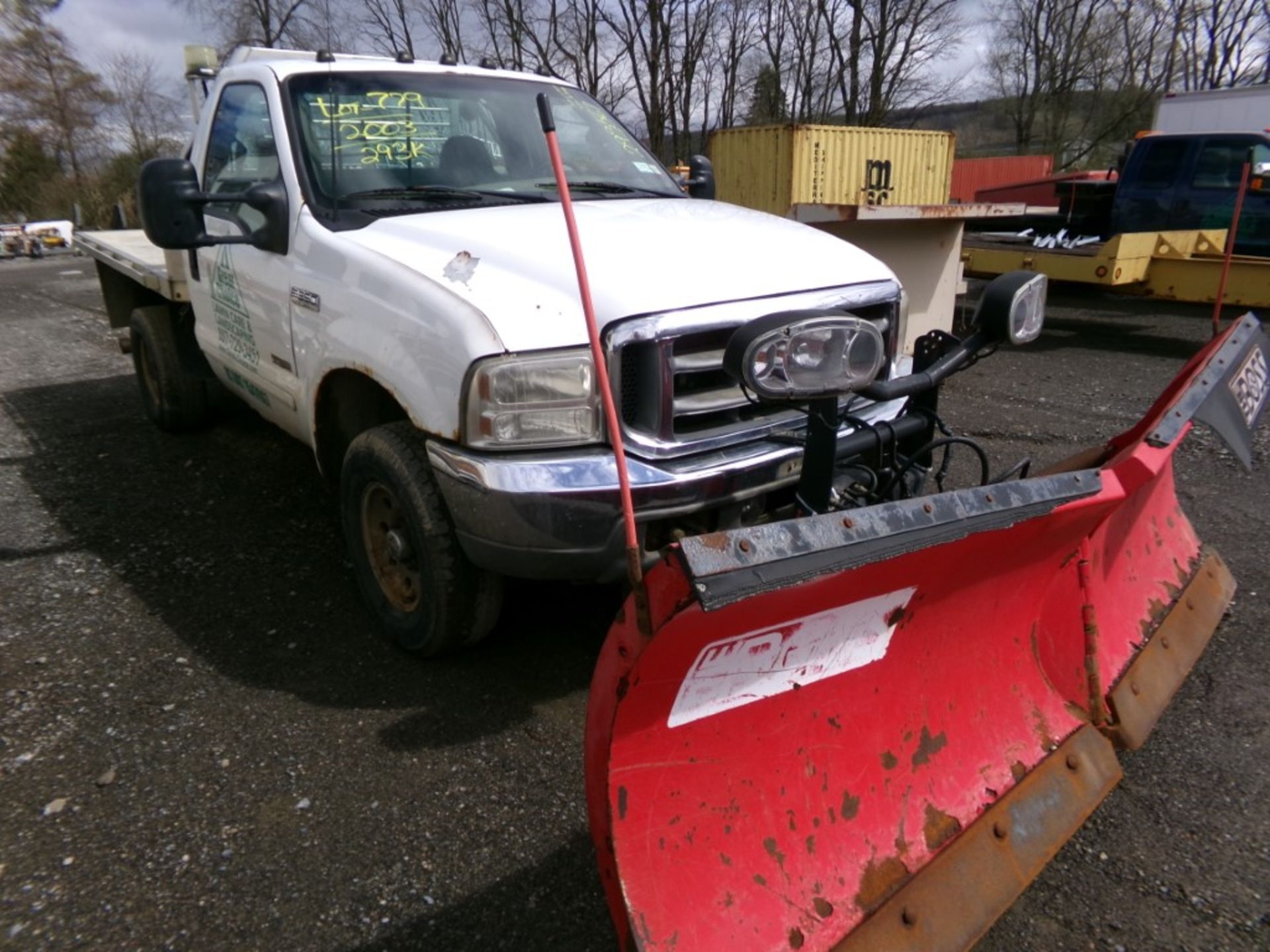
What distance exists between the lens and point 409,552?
3324mm

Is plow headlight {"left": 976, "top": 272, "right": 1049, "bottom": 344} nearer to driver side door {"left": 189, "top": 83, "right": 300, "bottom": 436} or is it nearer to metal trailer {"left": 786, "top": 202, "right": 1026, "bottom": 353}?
driver side door {"left": 189, "top": 83, "right": 300, "bottom": 436}

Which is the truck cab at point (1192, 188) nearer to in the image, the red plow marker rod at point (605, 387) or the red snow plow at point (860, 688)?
the red snow plow at point (860, 688)

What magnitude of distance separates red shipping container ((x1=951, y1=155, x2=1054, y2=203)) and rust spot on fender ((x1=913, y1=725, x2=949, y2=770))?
26.5m

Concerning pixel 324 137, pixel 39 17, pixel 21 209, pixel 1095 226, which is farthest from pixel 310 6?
pixel 324 137

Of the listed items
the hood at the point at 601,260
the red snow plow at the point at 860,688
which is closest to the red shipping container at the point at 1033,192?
the hood at the point at 601,260

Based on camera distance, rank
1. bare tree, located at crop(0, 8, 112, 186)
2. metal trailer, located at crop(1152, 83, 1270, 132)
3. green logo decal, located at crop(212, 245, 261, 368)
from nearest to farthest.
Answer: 1. green logo decal, located at crop(212, 245, 261, 368)
2. metal trailer, located at crop(1152, 83, 1270, 132)
3. bare tree, located at crop(0, 8, 112, 186)

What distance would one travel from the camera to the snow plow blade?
6.00 ft

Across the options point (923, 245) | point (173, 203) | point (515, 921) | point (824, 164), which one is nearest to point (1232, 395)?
point (515, 921)

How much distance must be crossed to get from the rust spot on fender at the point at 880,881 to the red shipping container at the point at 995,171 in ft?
87.9

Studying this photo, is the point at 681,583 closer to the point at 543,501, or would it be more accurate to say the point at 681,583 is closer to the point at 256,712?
the point at 543,501

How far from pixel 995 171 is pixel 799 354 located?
92.4 feet

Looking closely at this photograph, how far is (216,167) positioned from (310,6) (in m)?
32.0

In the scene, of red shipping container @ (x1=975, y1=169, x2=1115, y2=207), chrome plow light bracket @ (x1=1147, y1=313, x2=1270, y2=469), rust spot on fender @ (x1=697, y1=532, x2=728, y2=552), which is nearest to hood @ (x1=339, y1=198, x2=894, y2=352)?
chrome plow light bracket @ (x1=1147, y1=313, x2=1270, y2=469)

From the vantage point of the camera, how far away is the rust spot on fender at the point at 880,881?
2109 mm
